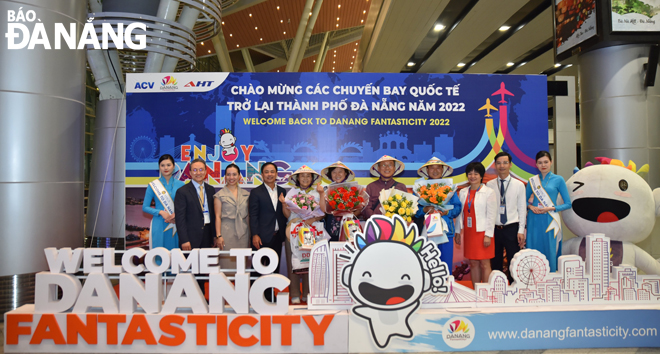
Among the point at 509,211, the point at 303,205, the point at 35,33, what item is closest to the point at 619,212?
the point at 509,211

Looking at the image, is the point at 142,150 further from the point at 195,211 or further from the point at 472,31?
the point at 472,31

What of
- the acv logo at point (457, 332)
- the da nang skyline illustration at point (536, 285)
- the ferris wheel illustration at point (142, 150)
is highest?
the ferris wheel illustration at point (142, 150)

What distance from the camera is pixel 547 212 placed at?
4027 mm

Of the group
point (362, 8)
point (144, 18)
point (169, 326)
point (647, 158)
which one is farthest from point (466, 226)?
point (362, 8)

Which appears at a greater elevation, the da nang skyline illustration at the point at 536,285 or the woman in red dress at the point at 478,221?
the woman in red dress at the point at 478,221

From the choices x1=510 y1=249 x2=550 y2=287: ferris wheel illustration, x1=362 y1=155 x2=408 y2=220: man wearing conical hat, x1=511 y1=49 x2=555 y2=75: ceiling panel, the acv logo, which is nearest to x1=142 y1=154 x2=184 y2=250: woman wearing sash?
x1=362 y1=155 x2=408 y2=220: man wearing conical hat

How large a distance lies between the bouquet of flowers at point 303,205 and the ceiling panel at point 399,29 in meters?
5.31

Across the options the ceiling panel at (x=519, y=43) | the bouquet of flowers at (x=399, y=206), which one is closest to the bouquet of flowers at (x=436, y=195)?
the bouquet of flowers at (x=399, y=206)

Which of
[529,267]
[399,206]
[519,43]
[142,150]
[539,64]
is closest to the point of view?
[529,267]

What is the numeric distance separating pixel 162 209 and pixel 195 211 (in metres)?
0.41

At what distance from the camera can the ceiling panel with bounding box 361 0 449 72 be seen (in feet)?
25.5

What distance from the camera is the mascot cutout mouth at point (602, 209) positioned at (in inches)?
148

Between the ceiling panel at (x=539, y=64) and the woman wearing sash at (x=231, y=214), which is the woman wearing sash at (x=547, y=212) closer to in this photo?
the woman wearing sash at (x=231, y=214)

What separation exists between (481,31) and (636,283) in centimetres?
708
